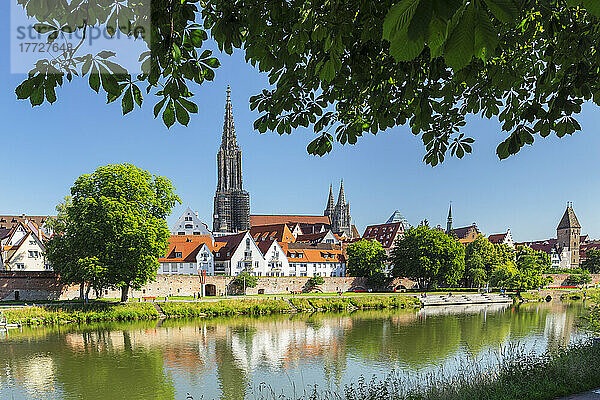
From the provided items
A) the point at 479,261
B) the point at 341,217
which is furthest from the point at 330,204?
the point at 479,261

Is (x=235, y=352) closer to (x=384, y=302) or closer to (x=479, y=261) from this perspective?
(x=384, y=302)

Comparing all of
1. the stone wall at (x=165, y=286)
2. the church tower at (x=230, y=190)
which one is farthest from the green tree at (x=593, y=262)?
the church tower at (x=230, y=190)

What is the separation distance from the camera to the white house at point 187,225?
7250cm

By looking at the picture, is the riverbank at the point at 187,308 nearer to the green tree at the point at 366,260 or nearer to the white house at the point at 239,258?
the green tree at the point at 366,260

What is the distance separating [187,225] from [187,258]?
63.3ft

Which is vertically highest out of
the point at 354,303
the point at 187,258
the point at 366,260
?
the point at 187,258

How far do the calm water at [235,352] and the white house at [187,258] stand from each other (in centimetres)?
2031

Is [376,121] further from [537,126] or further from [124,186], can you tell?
[124,186]

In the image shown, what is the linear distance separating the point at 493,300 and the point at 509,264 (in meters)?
7.88

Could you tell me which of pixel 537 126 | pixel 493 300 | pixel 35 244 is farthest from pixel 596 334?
pixel 35 244

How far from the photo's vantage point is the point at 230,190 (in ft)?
306

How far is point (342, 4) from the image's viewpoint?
11.4 feet

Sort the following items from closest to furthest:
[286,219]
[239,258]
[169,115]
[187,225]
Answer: [169,115]
[239,258]
[187,225]
[286,219]

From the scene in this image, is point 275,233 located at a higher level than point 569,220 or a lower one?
lower
